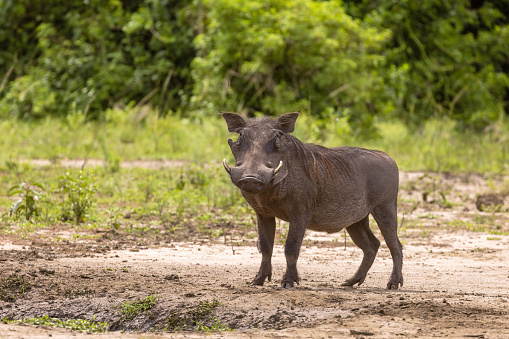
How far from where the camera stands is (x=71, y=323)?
4660mm

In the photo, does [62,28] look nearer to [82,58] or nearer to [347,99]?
[82,58]

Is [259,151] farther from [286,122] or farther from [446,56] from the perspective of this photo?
[446,56]

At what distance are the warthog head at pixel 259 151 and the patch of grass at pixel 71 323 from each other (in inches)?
49.6

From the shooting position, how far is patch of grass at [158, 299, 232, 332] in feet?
14.7

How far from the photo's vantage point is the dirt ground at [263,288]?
4.36 m

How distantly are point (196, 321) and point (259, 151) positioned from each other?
A: 125 centimetres

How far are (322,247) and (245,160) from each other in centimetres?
260

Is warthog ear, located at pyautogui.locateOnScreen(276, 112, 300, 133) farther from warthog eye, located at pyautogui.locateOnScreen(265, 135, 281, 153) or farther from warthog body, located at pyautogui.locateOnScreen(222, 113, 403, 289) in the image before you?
warthog eye, located at pyautogui.locateOnScreen(265, 135, 281, 153)

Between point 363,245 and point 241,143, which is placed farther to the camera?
point 363,245

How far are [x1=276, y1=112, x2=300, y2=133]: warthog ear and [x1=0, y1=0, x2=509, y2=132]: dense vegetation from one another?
8653 millimetres

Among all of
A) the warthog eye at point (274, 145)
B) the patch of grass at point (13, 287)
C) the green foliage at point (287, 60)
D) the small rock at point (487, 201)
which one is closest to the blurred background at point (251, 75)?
the green foliage at point (287, 60)

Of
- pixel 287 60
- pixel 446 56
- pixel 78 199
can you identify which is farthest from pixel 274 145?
pixel 446 56

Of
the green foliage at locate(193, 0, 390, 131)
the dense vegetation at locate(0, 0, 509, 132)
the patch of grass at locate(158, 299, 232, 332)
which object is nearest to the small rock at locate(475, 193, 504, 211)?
the dense vegetation at locate(0, 0, 509, 132)

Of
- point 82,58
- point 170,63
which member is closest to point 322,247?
point 170,63
